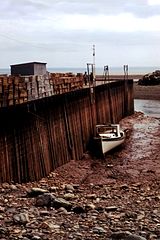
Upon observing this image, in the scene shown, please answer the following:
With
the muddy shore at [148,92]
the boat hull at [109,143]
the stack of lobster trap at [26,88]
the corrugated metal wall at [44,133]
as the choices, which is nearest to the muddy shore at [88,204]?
the corrugated metal wall at [44,133]

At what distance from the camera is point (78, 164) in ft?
84.9

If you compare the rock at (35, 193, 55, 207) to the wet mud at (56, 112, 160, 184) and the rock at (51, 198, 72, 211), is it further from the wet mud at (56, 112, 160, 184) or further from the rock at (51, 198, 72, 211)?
the wet mud at (56, 112, 160, 184)

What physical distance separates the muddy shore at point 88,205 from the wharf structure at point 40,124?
85 cm

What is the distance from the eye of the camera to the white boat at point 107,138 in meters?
28.8

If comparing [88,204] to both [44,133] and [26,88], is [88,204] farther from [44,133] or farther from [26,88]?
[26,88]

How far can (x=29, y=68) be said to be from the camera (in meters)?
43.1

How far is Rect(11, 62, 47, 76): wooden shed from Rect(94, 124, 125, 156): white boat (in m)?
12.7

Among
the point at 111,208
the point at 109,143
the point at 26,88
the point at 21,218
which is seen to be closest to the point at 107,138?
the point at 109,143

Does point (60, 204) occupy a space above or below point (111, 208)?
above

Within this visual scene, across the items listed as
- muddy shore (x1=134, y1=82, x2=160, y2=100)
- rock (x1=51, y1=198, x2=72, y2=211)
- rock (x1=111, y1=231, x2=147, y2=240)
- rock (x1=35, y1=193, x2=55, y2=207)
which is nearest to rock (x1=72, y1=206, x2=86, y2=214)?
rock (x1=51, y1=198, x2=72, y2=211)

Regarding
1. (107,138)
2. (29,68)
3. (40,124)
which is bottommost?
(107,138)

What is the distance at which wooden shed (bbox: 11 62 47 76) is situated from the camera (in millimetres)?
42644

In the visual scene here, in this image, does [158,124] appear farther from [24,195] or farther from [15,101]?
[24,195]

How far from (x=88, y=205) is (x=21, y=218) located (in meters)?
3.10
